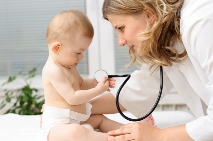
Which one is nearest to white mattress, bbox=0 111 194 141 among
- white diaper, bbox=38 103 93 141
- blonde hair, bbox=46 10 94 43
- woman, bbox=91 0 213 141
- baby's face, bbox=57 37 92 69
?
white diaper, bbox=38 103 93 141

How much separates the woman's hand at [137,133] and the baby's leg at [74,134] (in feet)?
0.20

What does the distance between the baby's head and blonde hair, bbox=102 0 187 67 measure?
0.11 meters

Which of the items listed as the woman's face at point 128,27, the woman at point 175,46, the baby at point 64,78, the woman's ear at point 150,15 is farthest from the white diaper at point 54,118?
the woman's ear at point 150,15

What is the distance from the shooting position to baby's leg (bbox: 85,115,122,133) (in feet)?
5.90

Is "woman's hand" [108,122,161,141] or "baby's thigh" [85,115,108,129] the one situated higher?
"woman's hand" [108,122,161,141]

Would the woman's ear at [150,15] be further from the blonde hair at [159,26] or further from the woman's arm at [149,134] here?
the woman's arm at [149,134]

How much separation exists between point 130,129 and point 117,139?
0.21 ft

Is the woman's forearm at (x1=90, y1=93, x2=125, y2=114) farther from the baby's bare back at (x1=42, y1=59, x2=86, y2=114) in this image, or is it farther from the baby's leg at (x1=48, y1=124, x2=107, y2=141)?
the baby's leg at (x1=48, y1=124, x2=107, y2=141)

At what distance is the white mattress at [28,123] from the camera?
1797 mm

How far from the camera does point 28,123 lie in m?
2.07

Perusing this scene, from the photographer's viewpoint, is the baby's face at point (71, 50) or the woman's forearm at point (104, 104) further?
the woman's forearm at point (104, 104)

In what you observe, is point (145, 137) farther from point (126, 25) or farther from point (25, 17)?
point (25, 17)

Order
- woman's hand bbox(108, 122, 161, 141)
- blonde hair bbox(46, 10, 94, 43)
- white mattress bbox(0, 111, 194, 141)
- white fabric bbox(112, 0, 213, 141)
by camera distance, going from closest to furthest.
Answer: white fabric bbox(112, 0, 213, 141) < woman's hand bbox(108, 122, 161, 141) < blonde hair bbox(46, 10, 94, 43) < white mattress bbox(0, 111, 194, 141)

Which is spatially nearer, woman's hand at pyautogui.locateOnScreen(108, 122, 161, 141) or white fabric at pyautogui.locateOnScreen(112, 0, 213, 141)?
white fabric at pyautogui.locateOnScreen(112, 0, 213, 141)
